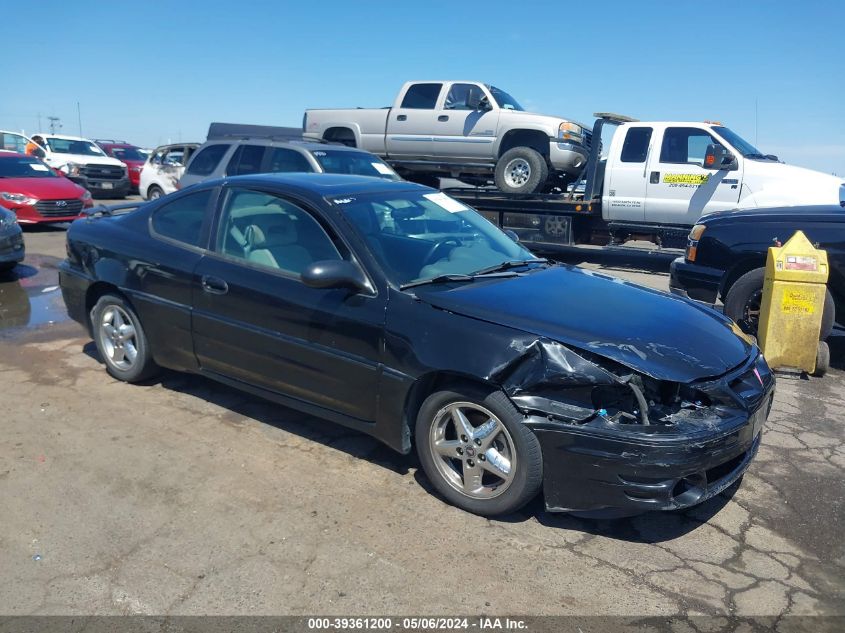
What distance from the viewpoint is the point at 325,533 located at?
130 inches

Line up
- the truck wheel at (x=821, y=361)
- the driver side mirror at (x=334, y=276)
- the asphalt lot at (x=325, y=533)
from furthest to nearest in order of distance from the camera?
the truck wheel at (x=821, y=361)
the driver side mirror at (x=334, y=276)
the asphalt lot at (x=325, y=533)

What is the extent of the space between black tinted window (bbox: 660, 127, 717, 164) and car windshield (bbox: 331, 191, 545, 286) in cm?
655

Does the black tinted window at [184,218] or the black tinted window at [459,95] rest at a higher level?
the black tinted window at [459,95]

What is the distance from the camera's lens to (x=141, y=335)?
4.93m

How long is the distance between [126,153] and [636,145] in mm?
19891

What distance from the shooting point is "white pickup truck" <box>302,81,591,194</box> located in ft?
37.3

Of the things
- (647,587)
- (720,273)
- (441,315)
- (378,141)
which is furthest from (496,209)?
(647,587)

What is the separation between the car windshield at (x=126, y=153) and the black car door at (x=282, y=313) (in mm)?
22256

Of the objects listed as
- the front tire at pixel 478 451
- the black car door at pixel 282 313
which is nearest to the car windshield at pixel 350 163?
the black car door at pixel 282 313

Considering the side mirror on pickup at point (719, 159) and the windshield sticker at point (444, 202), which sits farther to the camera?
the side mirror on pickup at point (719, 159)

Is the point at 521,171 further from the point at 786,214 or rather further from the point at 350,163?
the point at 786,214

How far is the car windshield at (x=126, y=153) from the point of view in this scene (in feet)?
79.9

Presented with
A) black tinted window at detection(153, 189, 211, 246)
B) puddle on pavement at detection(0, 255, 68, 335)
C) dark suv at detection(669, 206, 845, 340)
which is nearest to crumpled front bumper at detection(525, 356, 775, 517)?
black tinted window at detection(153, 189, 211, 246)

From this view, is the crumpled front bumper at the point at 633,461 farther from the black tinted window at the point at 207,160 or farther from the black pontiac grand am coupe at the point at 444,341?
the black tinted window at the point at 207,160
